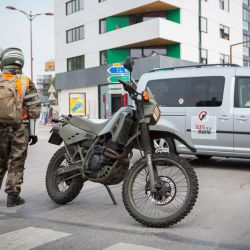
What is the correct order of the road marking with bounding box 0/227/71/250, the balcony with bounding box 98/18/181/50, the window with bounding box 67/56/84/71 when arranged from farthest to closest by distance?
1. the window with bounding box 67/56/84/71
2. the balcony with bounding box 98/18/181/50
3. the road marking with bounding box 0/227/71/250

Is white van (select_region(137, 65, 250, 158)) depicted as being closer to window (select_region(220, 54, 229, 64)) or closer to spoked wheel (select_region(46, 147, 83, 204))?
spoked wheel (select_region(46, 147, 83, 204))

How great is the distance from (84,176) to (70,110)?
32980mm

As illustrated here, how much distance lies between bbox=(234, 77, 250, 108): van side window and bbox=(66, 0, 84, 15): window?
3216 centimetres

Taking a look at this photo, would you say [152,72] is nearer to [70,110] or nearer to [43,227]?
[43,227]

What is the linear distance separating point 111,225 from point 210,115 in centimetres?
498

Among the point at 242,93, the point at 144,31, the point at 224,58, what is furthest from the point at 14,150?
the point at 224,58

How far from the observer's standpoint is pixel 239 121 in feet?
29.7

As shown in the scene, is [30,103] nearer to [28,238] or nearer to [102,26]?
[28,238]

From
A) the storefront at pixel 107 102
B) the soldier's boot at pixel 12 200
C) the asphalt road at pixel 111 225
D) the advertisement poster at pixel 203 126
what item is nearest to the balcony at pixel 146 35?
the storefront at pixel 107 102

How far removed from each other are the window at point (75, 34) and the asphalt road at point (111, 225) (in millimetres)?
33594

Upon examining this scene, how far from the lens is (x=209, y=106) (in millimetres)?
9422

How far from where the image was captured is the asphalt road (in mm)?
4199

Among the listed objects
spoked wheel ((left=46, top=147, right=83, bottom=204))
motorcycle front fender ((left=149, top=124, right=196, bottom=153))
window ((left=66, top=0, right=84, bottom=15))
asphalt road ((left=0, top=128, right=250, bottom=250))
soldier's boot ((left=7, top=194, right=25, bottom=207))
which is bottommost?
asphalt road ((left=0, top=128, right=250, bottom=250))

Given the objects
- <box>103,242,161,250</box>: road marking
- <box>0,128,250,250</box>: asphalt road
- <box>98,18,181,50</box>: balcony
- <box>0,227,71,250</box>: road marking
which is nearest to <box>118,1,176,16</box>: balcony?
<box>98,18,181,50</box>: balcony
